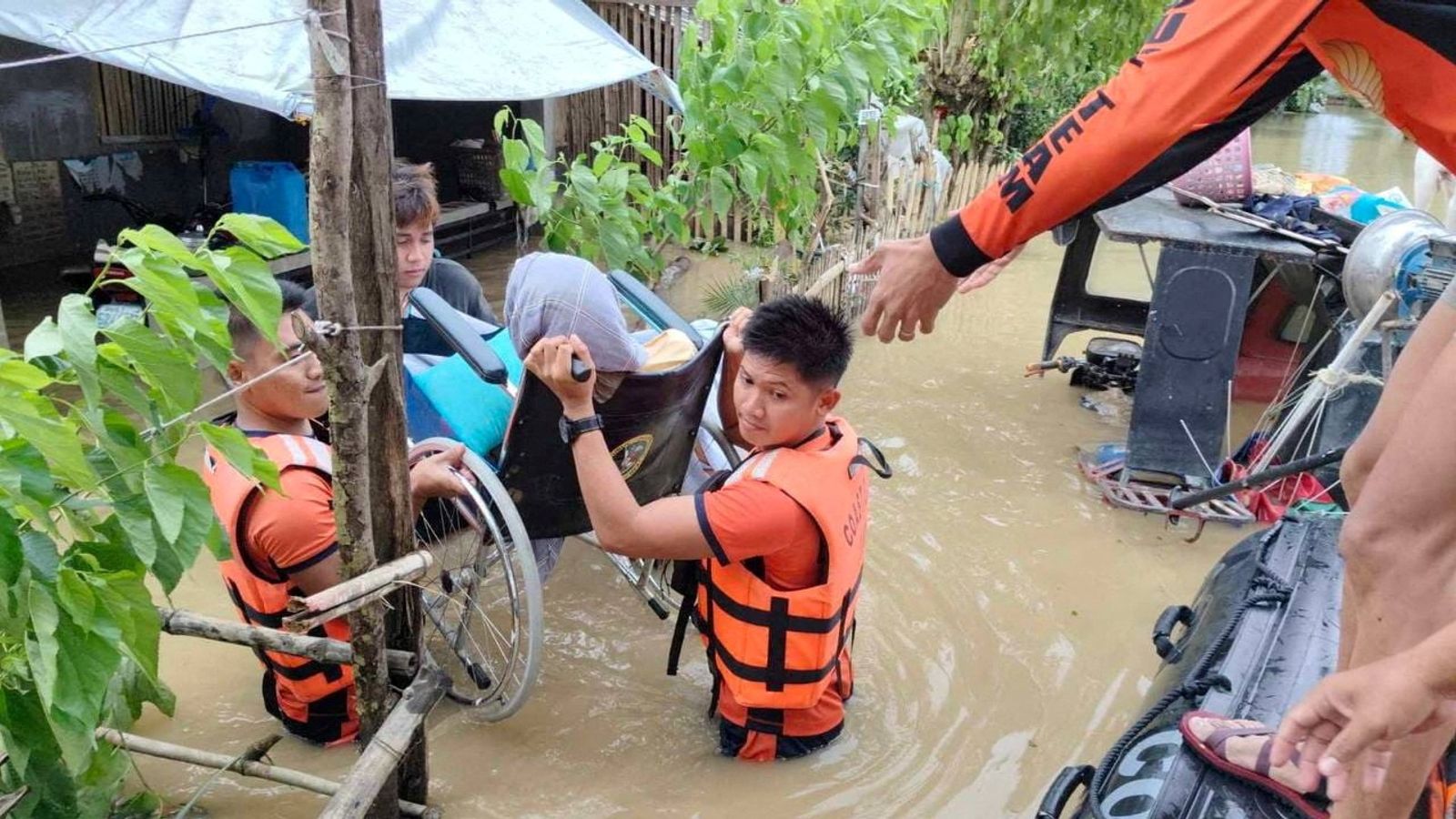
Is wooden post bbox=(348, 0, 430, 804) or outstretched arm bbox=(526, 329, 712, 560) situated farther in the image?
outstretched arm bbox=(526, 329, 712, 560)

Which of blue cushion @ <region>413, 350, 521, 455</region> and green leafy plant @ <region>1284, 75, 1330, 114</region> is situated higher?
blue cushion @ <region>413, 350, 521, 455</region>

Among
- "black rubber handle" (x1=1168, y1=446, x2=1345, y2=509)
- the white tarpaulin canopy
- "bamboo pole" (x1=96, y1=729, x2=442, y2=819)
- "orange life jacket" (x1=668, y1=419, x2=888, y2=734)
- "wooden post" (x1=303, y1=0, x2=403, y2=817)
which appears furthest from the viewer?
the white tarpaulin canopy

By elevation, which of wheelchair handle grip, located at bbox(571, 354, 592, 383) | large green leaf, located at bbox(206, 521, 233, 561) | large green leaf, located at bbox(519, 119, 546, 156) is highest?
large green leaf, located at bbox(519, 119, 546, 156)

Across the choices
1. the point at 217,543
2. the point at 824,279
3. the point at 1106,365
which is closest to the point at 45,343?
the point at 217,543

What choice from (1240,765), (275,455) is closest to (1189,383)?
(1240,765)

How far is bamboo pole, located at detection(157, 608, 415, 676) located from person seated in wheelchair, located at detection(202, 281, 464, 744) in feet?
0.49

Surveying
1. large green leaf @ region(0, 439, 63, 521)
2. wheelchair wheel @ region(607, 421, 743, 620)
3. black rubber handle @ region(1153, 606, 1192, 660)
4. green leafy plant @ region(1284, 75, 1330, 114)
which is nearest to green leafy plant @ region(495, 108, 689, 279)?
wheelchair wheel @ region(607, 421, 743, 620)

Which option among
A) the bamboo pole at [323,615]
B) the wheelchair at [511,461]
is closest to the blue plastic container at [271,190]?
the wheelchair at [511,461]

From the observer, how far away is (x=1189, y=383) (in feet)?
15.2

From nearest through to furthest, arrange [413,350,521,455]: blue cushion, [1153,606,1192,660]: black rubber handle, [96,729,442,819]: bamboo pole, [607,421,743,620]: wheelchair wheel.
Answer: [96,729,442,819]: bamboo pole < [1153,606,1192,660]: black rubber handle < [413,350,521,455]: blue cushion < [607,421,743,620]: wheelchair wheel

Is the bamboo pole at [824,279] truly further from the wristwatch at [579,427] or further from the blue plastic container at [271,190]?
the wristwatch at [579,427]

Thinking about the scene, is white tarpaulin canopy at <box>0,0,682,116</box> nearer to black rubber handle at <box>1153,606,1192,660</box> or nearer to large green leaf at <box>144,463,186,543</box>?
large green leaf at <box>144,463,186,543</box>

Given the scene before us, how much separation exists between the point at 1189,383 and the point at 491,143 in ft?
21.3

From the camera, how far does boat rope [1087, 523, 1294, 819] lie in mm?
2170
